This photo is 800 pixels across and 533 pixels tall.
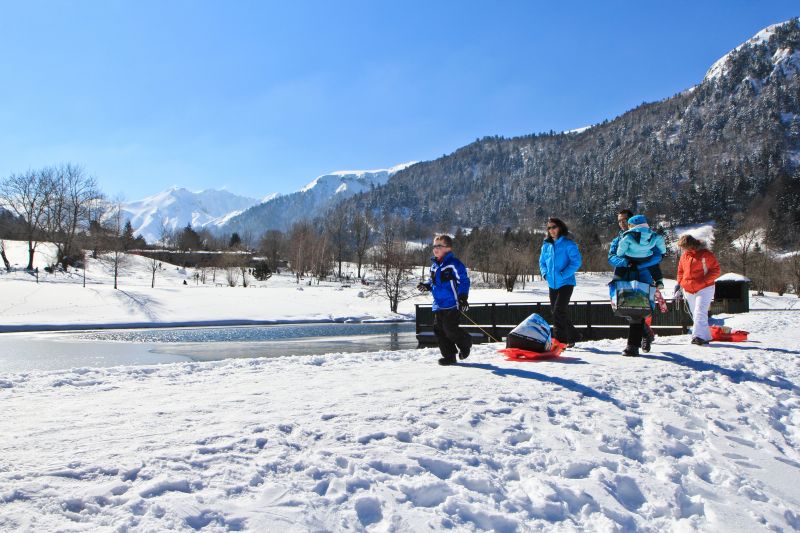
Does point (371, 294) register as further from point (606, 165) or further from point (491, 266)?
point (606, 165)

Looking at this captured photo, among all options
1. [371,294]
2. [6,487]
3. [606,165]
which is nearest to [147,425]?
[6,487]

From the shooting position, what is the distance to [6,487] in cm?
262

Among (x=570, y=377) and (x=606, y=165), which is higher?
(x=606, y=165)

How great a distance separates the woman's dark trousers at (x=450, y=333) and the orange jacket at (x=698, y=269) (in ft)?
13.9

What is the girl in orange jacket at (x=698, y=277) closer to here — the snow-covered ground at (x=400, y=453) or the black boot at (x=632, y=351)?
the black boot at (x=632, y=351)

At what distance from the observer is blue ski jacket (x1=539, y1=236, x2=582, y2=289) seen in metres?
7.64

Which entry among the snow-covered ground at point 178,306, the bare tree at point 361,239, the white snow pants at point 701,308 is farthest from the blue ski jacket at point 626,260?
the bare tree at point 361,239

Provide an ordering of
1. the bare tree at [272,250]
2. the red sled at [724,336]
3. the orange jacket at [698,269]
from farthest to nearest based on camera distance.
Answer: the bare tree at [272,250] < the red sled at [724,336] < the orange jacket at [698,269]

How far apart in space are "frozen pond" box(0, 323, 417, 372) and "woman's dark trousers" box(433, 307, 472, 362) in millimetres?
9235

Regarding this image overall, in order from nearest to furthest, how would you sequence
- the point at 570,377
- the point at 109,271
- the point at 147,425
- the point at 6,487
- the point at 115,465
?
1. the point at 6,487
2. the point at 115,465
3. the point at 147,425
4. the point at 570,377
5. the point at 109,271

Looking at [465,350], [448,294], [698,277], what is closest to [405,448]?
[448,294]

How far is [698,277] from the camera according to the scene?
8.38 meters

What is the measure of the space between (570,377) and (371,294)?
118ft

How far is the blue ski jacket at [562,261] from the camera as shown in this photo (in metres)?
7.64
